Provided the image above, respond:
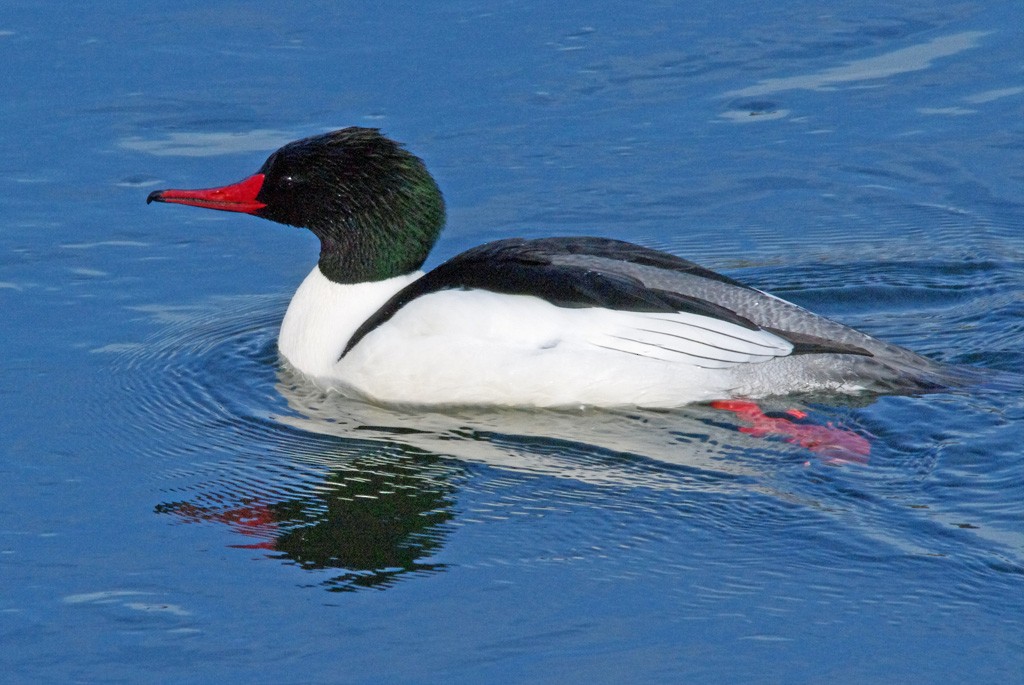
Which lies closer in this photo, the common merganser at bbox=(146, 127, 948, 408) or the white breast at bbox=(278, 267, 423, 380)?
the common merganser at bbox=(146, 127, 948, 408)

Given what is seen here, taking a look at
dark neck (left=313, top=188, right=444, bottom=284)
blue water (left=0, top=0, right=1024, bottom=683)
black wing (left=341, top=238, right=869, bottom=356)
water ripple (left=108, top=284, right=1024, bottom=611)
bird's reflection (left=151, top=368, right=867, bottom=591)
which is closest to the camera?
blue water (left=0, top=0, right=1024, bottom=683)

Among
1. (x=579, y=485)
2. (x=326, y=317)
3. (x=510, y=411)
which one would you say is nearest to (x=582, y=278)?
(x=510, y=411)

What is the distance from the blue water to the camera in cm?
577

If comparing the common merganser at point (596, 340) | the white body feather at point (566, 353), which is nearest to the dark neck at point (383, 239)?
the common merganser at point (596, 340)

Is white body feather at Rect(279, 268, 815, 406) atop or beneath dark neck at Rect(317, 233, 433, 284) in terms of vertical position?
beneath

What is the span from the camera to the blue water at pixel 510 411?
5770mm

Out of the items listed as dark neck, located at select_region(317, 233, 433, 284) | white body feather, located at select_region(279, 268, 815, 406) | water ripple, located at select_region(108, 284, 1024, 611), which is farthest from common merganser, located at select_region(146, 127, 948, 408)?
dark neck, located at select_region(317, 233, 433, 284)

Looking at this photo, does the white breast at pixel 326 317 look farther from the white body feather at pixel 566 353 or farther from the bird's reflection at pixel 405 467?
the white body feather at pixel 566 353

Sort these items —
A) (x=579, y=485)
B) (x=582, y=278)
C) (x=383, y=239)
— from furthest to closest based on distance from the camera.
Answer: (x=383, y=239)
(x=582, y=278)
(x=579, y=485)

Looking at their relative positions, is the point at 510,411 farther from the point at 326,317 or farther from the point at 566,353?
the point at 326,317

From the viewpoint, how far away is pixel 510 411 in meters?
7.82

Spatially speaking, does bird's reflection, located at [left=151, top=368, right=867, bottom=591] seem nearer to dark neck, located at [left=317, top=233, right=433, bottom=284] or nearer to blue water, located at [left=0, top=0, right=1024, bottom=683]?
Answer: blue water, located at [left=0, top=0, right=1024, bottom=683]

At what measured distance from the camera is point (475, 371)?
306 inches

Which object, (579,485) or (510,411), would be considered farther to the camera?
(510,411)
